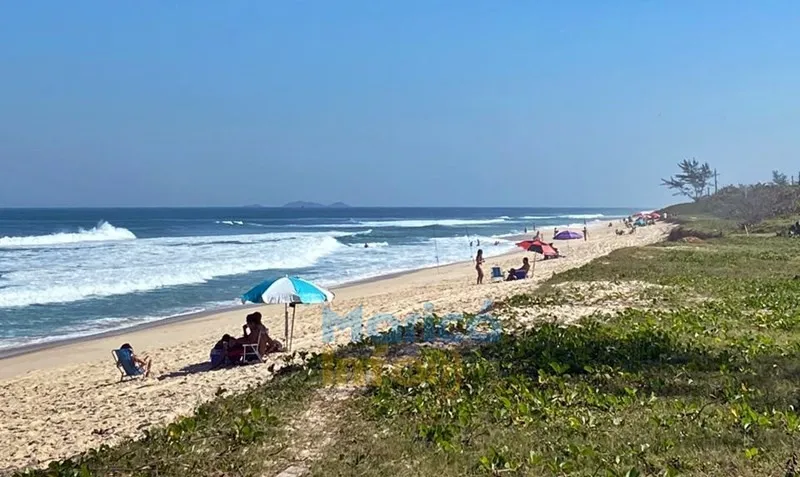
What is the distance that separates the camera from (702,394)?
688 centimetres

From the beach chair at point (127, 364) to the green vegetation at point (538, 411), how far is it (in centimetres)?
407

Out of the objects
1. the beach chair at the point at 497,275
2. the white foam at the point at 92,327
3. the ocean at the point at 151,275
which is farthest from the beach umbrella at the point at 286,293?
the beach chair at the point at 497,275

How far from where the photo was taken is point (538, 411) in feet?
21.3

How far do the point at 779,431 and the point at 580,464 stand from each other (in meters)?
1.70

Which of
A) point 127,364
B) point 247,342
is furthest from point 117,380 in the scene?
point 247,342

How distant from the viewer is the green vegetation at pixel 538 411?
17.3 feet

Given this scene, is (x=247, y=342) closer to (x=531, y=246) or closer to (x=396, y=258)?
(x=531, y=246)

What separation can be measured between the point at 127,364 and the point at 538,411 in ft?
25.9

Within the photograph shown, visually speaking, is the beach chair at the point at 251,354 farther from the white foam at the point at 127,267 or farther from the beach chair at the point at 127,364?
the white foam at the point at 127,267

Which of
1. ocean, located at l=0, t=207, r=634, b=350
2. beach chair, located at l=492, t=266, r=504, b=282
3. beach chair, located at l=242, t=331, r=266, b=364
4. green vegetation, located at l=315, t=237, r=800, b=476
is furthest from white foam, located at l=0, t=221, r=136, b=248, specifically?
green vegetation, located at l=315, t=237, r=800, b=476

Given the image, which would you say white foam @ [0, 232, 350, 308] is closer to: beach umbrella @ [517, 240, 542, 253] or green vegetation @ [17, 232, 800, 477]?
beach umbrella @ [517, 240, 542, 253]

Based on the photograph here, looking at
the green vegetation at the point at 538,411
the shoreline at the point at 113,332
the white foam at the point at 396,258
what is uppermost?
the green vegetation at the point at 538,411

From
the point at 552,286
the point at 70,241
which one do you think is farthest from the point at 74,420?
the point at 70,241

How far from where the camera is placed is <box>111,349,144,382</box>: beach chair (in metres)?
11.8
